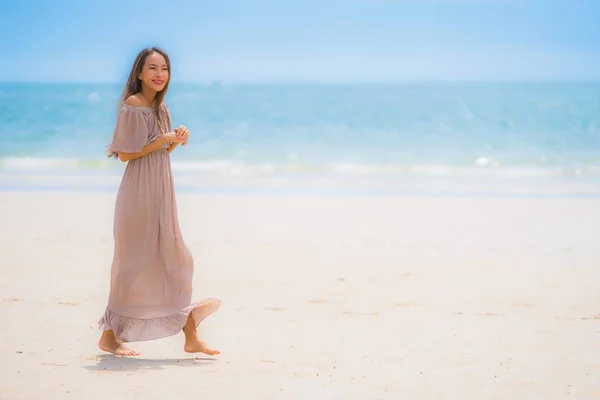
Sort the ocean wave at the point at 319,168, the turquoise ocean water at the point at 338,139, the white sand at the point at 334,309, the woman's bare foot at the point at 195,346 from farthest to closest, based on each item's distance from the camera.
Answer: the ocean wave at the point at 319,168 < the turquoise ocean water at the point at 338,139 < the woman's bare foot at the point at 195,346 < the white sand at the point at 334,309

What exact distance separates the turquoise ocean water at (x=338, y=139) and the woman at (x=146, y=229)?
1061cm

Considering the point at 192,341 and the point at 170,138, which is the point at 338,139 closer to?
the point at 192,341

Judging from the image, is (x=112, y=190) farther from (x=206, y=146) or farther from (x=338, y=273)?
(x=206, y=146)

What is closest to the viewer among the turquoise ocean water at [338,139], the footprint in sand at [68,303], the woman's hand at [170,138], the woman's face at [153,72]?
the woman's hand at [170,138]

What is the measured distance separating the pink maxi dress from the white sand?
0.76 ft

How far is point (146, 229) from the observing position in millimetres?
4262

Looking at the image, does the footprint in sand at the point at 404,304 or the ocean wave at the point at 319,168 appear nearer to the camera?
the footprint in sand at the point at 404,304

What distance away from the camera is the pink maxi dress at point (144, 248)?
13.9 ft

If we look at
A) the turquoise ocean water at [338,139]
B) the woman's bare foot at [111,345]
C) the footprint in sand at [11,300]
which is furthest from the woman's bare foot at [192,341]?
the turquoise ocean water at [338,139]

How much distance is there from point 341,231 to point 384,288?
3.18m

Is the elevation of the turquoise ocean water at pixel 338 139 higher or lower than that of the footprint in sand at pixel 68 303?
higher

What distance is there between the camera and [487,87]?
46906 millimetres

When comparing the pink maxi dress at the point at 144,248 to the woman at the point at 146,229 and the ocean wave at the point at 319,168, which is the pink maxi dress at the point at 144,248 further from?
the ocean wave at the point at 319,168

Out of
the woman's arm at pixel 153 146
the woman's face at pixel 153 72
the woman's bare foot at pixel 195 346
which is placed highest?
the woman's face at pixel 153 72
